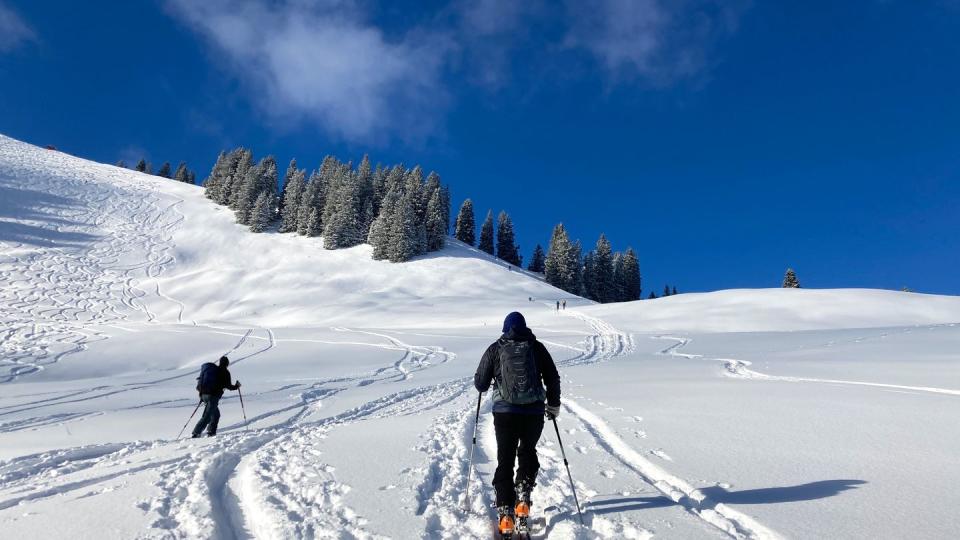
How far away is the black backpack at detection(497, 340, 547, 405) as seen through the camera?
4.30m

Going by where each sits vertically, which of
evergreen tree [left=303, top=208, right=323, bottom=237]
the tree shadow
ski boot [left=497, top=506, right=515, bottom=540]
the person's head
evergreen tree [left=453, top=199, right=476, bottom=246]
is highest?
evergreen tree [left=453, top=199, right=476, bottom=246]

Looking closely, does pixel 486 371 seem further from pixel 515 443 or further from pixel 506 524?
pixel 506 524

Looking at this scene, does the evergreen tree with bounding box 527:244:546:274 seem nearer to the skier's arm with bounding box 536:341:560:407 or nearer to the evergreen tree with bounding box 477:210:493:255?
the evergreen tree with bounding box 477:210:493:255

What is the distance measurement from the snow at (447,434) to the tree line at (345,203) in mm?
29065

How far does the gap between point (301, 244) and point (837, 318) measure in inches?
2165

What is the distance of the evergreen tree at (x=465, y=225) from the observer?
79812 millimetres

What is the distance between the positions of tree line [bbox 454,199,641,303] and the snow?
36.3 metres

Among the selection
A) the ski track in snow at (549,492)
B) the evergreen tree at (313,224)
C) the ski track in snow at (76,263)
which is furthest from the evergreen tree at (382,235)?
the ski track in snow at (549,492)

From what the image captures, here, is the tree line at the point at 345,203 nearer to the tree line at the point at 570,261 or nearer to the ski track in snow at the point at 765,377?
the tree line at the point at 570,261

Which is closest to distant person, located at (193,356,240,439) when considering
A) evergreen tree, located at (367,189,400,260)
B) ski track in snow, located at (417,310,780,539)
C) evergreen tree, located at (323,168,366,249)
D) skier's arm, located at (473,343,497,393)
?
ski track in snow, located at (417,310,780,539)

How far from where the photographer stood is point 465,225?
79.9 metres

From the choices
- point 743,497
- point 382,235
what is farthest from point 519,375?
point 382,235

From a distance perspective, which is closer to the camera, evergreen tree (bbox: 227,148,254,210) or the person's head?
the person's head

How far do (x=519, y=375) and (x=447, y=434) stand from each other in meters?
3.87
